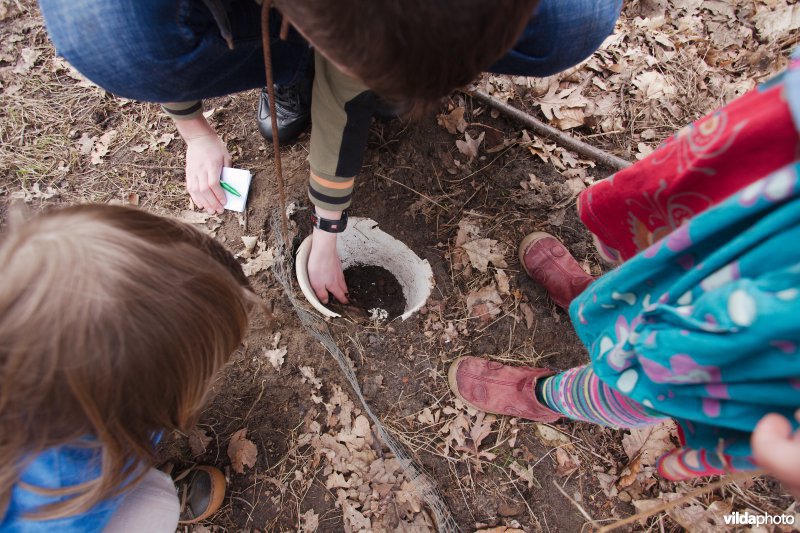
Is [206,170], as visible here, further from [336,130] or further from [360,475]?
[360,475]

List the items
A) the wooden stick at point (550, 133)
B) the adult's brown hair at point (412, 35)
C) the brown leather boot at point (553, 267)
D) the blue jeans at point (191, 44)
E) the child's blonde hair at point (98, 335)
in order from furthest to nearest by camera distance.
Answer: the wooden stick at point (550, 133) → the brown leather boot at point (553, 267) → the blue jeans at point (191, 44) → the child's blonde hair at point (98, 335) → the adult's brown hair at point (412, 35)

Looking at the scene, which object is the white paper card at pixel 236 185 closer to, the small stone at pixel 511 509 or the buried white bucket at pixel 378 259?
the buried white bucket at pixel 378 259

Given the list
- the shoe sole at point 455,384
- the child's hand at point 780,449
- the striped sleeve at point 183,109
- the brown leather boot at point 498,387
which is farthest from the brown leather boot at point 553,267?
the striped sleeve at point 183,109

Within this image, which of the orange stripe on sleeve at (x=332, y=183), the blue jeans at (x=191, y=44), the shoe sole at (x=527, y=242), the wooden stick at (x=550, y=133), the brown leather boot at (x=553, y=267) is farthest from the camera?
the wooden stick at (x=550, y=133)

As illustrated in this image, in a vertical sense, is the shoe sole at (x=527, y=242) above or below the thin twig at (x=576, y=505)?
above

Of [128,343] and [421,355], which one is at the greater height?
[128,343]

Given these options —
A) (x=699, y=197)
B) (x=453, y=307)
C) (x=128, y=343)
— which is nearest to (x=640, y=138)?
(x=453, y=307)

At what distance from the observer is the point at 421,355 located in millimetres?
2195

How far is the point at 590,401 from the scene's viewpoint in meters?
1.61

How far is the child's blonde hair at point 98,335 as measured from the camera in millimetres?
951

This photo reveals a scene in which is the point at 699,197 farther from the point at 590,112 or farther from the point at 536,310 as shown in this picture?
the point at 590,112

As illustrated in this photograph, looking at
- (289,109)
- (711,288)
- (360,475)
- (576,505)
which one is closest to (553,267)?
(576,505)

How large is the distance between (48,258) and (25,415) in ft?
1.24

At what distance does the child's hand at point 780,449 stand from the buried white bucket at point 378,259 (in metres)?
1.54
